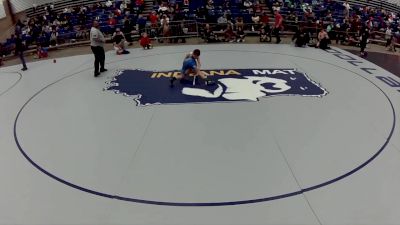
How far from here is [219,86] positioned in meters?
9.02

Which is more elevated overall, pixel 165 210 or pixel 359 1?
pixel 359 1

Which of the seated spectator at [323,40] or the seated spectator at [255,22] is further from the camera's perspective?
the seated spectator at [255,22]

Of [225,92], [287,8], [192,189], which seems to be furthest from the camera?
[287,8]

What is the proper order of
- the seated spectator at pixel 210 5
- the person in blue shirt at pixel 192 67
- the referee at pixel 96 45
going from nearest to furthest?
1. the person in blue shirt at pixel 192 67
2. the referee at pixel 96 45
3. the seated spectator at pixel 210 5

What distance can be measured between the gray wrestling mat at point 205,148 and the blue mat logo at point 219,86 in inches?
1.9

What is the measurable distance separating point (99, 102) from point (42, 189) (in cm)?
341

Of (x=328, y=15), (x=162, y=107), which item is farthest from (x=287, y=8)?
(x=162, y=107)

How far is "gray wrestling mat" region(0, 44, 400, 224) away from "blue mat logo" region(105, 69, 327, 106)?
5cm

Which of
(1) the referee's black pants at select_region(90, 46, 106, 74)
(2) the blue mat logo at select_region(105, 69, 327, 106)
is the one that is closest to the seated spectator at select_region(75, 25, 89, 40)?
(1) the referee's black pants at select_region(90, 46, 106, 74)

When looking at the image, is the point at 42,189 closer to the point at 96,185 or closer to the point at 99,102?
the point at 96,185

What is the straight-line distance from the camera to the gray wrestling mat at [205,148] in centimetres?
457

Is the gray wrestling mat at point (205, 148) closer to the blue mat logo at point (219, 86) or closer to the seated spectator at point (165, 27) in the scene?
the blue mat logo at point (219, 86)

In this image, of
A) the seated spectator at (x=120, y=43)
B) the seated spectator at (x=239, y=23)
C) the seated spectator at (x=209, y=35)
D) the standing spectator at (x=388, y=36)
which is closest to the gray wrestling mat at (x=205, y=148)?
the seated spectator at (x=120, y=43)

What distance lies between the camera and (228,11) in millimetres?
15961
